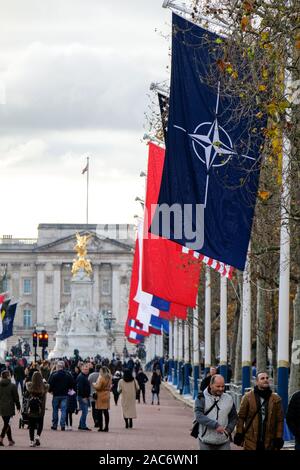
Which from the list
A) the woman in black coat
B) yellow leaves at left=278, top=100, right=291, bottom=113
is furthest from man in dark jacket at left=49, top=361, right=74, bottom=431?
the woman in black coat

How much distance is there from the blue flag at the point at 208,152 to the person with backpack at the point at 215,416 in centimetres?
656

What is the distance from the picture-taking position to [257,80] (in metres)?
24.8

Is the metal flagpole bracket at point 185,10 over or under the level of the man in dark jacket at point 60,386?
over

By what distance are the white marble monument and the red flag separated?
84350 millimetres

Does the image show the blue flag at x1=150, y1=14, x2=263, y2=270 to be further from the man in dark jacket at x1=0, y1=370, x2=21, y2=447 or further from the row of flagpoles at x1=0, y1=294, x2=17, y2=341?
the row of flagpoles at x1=0, y1=294, x2=17, y2=341

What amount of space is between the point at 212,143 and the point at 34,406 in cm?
818

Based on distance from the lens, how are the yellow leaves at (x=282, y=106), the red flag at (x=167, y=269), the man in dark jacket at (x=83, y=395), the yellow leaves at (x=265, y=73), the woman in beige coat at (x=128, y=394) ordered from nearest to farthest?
1. the yellow leaves at (x=282, y=106)
2. the yellow leaves at (x=265, y=73)
3. the man in dark jacket at (x=83, y=395)
4. the woman in beige coat at (x=128, y=394)
5. the red flag at (x=167, y=269)

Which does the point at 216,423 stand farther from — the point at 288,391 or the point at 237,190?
the point at 288,391

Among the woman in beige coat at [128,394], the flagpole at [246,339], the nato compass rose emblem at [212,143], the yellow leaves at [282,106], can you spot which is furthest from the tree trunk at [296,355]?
the woman in beige coat at [128,394]

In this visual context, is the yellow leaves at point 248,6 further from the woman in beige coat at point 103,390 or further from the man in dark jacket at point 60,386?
the woman in beige coat at point 103,390

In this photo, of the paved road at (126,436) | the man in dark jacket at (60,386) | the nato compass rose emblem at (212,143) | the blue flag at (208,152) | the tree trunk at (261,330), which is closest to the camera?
the nato compass rose emblem at (212,143)

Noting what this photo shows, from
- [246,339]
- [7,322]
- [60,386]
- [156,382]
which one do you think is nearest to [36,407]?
[60,386]

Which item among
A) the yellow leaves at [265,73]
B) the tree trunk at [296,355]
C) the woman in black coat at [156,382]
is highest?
the yellow leaves at [265,73]

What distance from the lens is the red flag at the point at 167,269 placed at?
40.0m
